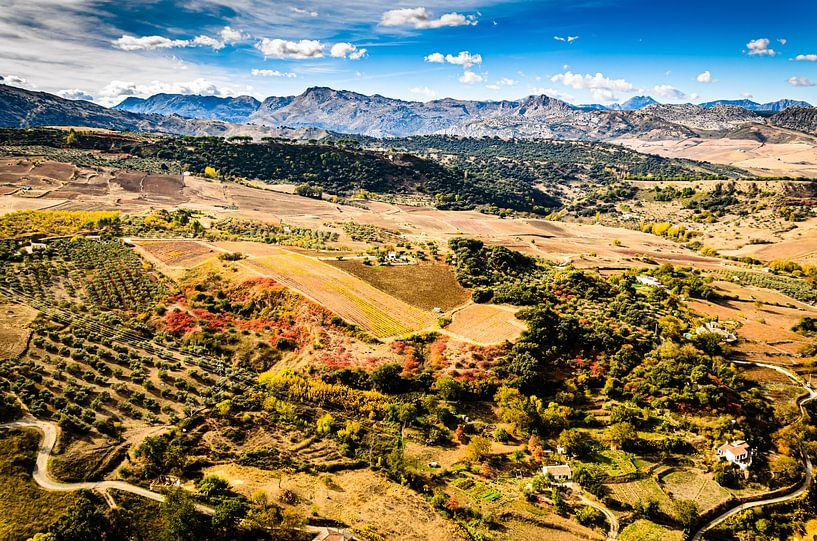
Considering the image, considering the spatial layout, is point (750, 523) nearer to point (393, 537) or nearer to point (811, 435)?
point (811, 435)

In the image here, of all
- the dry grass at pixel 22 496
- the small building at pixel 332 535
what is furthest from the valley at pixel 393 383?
the small building at pixel 332 535

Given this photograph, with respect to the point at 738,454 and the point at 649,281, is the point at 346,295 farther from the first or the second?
the point at 649,281

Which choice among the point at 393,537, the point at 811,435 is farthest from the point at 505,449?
the point at 811,435

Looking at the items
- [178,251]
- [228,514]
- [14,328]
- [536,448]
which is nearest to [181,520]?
[228,514]

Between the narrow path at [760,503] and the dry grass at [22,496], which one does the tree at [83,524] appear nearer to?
the dry grass at [22,496]

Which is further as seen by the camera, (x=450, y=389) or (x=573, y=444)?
(x=450, y=389)
